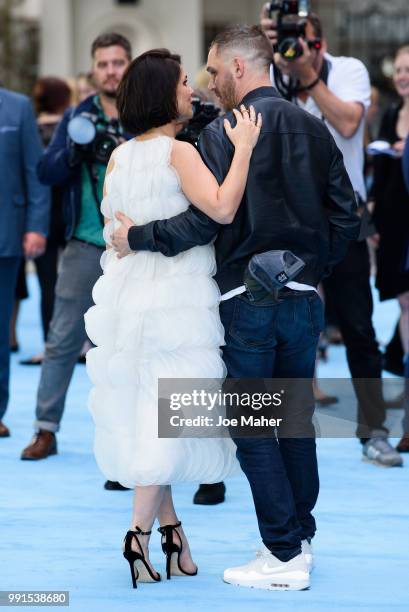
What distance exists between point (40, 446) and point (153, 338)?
2.20 metres

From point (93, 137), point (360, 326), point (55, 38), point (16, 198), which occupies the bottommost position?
point (55, 38)

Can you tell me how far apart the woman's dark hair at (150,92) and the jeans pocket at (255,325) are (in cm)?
64

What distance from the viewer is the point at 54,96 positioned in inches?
367

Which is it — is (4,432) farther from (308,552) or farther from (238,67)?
(238,67)

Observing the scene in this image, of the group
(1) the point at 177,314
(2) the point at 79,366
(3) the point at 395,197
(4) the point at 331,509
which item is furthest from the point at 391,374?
(1) the point at 177,314

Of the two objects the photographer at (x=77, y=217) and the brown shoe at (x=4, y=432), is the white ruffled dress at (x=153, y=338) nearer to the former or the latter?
the photographer at (x=77, y=217)

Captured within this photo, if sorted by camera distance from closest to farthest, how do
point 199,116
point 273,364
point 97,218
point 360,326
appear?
1. point 273,364
2. point 199,116
3. point 97,218
4. point 360,326

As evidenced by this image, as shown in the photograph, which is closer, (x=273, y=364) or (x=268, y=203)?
(x=268, y=203)

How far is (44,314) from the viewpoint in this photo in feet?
29.9

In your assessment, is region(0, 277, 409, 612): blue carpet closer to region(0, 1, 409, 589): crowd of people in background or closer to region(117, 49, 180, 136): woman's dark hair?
region(0, 1, 409, 589): crowd of people in background

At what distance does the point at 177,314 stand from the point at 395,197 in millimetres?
3277

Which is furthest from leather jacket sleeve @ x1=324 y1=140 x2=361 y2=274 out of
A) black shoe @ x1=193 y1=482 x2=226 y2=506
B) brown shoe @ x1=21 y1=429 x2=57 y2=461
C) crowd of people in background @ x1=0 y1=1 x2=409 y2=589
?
brown shoe @ x1=21 y1=429 x2=57 y2=461

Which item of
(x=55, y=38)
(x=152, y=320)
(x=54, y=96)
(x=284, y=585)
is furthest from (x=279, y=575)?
(x=55, y=38)

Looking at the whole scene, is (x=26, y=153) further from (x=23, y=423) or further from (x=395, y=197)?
(x=395, y=197)
